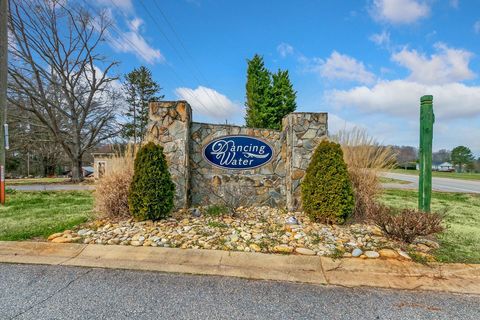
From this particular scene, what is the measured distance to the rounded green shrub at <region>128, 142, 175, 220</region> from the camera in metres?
4.24

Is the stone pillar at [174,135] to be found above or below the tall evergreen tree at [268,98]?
below

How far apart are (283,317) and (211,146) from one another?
413 cm

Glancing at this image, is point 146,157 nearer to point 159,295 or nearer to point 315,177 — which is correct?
point 159,295

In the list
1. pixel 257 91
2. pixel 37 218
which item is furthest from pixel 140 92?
pixel 37 218

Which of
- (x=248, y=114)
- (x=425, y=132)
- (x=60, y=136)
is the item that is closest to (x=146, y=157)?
(x=425, y=132)

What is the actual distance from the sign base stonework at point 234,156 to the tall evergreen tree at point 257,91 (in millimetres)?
17108

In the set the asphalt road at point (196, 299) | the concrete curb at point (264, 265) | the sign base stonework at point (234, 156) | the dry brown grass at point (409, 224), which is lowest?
the asphalt road at point (196, 299)

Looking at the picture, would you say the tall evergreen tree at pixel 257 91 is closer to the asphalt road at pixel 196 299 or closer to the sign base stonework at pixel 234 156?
the sign base stonework at pixel 234 156

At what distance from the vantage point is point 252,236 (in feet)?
12.6

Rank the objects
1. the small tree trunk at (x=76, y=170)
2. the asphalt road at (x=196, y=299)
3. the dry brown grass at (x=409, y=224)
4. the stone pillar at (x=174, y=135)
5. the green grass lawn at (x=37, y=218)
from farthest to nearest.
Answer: the small tree trunk at (x=76, y=170) → the stone pillar at (x=174, y=135) → the green grass lawn at (x=37, y=218) → the dry brown grass at (x=409, y=224) → the asphalt road at (x=196, y=299)

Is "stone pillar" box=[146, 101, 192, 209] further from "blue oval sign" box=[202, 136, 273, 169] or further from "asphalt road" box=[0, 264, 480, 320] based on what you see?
"asphalt road" box=[0, 264, 480, 320]

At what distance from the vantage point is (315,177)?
4.48 metres

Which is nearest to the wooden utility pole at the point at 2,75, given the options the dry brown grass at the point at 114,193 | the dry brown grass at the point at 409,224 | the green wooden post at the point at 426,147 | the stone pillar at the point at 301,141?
the dry brown grass at the point at 114,193

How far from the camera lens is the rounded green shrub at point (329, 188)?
169 inches
